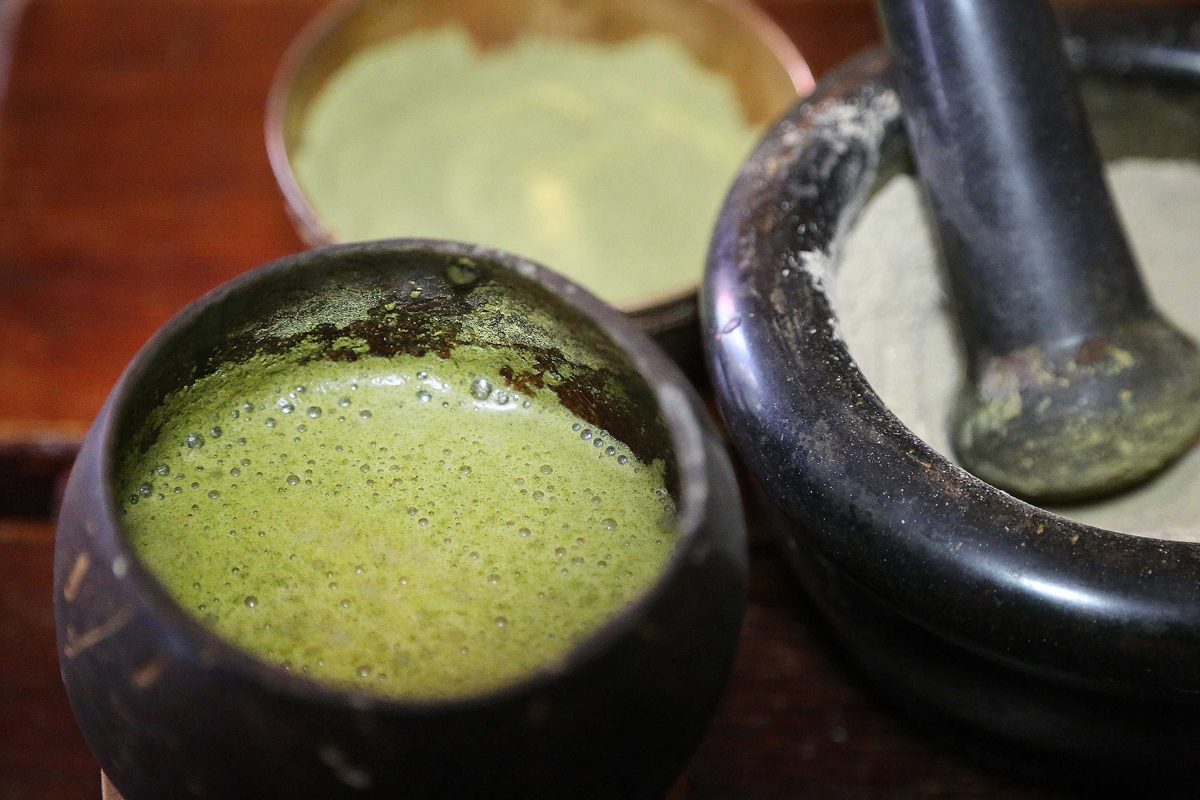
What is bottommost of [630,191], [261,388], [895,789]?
[895,789]

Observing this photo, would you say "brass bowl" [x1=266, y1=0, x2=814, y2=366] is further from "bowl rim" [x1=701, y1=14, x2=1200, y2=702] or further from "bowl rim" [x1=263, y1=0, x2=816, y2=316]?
"bowl rim" [x1=701, y1=14, x2=1200, y2=702]

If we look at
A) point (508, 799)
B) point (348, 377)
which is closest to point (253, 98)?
point (348, 377)

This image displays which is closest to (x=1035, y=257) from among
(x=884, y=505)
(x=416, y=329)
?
(x=884, y=505)

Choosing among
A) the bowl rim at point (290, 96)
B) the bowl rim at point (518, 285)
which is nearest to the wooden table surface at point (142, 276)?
the bowl rim at point (290, 96)

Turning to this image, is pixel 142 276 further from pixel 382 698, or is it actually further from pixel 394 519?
pixel 382 698

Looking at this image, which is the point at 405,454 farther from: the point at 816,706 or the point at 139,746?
the point at 816,706

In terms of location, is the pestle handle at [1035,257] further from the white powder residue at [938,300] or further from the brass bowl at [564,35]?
the brass bowl at [564,35]
